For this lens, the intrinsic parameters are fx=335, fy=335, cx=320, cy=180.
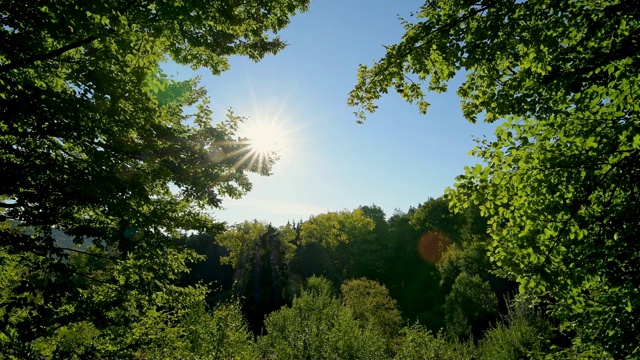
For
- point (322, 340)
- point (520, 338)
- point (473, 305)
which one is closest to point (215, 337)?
point (322, 340)

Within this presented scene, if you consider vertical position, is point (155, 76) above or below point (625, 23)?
above

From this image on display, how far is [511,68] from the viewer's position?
604 cm

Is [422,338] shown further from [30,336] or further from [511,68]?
[30,336]

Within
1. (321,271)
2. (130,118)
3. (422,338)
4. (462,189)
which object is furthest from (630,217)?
(321,271)

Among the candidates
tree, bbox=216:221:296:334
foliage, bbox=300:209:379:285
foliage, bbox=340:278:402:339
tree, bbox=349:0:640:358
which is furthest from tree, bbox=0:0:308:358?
foliage, bbox=300:209:379:285

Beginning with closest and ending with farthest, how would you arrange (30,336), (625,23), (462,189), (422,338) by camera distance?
(30,336)
(625,23)
(462,189)
(422,338)

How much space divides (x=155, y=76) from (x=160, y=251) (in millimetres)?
4179

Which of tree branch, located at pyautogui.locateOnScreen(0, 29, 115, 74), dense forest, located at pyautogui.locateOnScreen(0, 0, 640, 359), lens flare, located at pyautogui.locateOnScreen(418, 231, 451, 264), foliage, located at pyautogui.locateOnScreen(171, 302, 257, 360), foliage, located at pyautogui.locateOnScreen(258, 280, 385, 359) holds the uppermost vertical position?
lens flare, located at pyautogui.locateOnScreen(418, 231, 451, 264)

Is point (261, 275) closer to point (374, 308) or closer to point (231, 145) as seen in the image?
point (374, 308)

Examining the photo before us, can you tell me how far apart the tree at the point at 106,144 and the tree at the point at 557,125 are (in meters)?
3.38

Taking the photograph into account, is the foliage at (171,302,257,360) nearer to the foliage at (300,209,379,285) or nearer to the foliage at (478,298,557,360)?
the foliage at (478,298,557,360)

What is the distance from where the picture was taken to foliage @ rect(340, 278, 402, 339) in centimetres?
3102

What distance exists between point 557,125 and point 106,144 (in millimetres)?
7593

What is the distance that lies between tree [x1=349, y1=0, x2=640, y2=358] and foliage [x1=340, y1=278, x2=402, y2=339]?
25597mm
